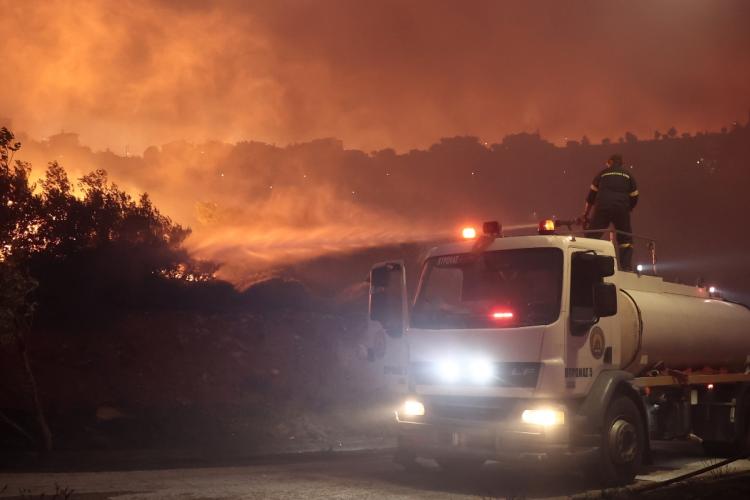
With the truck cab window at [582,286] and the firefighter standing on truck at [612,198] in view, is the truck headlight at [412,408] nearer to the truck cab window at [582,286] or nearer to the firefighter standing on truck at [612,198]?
the truck cab window at [582,286]

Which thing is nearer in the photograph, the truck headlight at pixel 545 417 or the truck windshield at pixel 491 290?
the truck headlight at pixel 545 417

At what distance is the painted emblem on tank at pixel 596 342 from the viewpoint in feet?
27.7

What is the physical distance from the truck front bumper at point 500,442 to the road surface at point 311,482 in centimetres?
27

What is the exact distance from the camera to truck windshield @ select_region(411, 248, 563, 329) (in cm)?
835

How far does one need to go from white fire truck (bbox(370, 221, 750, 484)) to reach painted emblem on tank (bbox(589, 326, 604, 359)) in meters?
0.01

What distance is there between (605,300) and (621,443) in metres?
1.69

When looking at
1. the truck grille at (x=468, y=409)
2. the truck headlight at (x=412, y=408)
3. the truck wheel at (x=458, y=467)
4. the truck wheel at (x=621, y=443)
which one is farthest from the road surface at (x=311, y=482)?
the truck headlight at (x=412, y=408)

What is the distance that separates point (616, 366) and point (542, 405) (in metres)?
1.42

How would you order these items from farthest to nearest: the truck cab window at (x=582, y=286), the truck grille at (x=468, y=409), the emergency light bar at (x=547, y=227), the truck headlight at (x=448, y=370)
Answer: the emergency light bar at (x=547, y=227)
the truck headlight at (x=448, y=370)
the truck cab window at (x=582, y=286)
the truck grille at (x=468, y=409)

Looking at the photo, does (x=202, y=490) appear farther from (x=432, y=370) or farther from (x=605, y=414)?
(x=605, y=414)

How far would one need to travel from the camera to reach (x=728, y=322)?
11.4 meters

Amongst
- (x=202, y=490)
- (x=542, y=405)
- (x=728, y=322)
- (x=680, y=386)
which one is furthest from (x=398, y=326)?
(x=728, y=322)

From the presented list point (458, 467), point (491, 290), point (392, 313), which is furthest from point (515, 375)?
point (458, 467)

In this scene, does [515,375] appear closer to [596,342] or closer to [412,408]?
[596,342]
